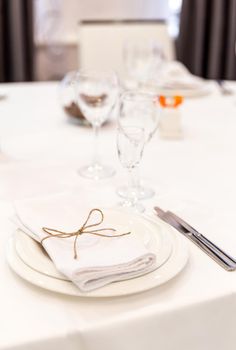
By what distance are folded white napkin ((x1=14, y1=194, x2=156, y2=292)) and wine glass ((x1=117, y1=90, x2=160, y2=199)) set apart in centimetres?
21

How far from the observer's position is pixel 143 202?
3.07 feet

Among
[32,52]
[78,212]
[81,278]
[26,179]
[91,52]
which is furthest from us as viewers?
[32,52]

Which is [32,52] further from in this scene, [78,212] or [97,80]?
[78,212]

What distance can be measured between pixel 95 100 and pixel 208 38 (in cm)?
216

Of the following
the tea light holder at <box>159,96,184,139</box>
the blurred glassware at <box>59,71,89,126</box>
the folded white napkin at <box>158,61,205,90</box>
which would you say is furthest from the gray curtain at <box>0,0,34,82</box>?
the tea light holder at <box>159,96,184,139</box>

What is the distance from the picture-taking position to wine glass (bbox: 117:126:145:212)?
92 centimetres

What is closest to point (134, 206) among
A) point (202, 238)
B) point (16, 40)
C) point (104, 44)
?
point (202, 238)

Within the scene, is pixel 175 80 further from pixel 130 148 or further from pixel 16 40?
pixel 16 40

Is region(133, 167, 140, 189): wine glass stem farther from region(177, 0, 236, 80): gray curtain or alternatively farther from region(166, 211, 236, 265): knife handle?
region(177, 0, 236, 80): gray curtain

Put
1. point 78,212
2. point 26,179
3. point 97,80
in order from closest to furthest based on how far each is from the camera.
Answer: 1. point 78,212
2. point 26,179
3. point 97,80

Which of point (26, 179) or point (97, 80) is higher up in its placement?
point (97, 80)

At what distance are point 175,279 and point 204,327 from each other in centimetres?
7

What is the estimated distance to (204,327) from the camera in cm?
66

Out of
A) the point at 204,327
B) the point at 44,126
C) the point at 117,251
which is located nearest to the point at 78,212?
the point at 117,251
